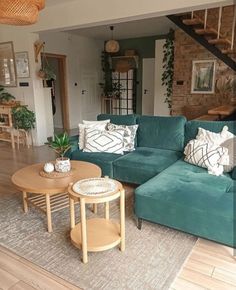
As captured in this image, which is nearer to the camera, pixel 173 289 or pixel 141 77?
pixel 173 289

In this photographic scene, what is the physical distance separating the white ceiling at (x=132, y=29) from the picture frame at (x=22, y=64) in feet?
6.20

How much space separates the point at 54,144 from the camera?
241 centimetres

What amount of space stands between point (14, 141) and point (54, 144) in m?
3.51

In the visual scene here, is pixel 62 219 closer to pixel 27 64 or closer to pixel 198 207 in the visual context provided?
pixel 198 207

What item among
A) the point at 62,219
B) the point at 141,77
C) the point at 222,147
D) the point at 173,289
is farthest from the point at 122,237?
the point at 141,77

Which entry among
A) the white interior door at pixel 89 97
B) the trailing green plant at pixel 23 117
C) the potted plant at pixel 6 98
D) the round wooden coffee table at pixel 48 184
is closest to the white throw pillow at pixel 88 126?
the round wooden coffee table at pixel 48 184

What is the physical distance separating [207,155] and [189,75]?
12.2ft

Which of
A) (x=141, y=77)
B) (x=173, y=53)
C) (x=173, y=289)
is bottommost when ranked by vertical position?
(x=173, y=289)

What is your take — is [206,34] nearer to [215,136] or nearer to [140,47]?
[215,136]

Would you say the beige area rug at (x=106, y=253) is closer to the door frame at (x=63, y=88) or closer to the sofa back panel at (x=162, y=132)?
the sofa back panel at (x=162, y=132)

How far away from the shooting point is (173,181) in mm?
2268

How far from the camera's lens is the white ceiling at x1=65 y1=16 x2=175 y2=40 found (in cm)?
567

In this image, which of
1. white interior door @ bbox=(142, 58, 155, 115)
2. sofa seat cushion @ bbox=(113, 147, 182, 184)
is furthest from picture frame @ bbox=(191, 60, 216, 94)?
sofa seat cushion @ bbox=(113, 147, 182, 184)

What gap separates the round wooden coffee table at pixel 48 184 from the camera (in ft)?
6.89
